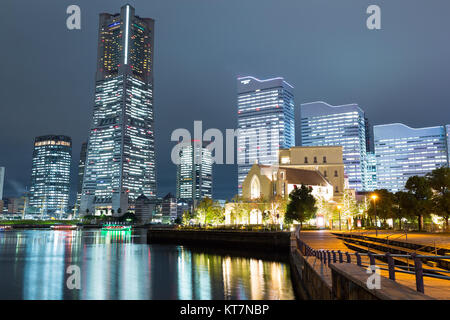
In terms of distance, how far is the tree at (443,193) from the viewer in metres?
57.5

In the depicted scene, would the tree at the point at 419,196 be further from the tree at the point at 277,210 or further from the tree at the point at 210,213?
the tree at the point at 210,213

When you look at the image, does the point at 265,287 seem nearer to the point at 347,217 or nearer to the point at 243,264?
the point at 243,264

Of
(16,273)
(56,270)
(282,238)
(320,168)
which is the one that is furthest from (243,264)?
(320,168)

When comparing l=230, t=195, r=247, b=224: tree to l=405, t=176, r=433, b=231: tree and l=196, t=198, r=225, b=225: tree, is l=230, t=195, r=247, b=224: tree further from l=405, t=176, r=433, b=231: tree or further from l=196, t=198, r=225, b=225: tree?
l=405, t=176, r=433, b=231: tree

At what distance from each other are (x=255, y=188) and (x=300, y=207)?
3114 cm

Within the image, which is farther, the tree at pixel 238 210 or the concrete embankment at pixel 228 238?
the tree at pixel 238 210

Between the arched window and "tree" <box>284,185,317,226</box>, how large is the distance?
2662 centimetres

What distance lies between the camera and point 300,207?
83688mm

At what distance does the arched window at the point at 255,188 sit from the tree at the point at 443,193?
2124 inches

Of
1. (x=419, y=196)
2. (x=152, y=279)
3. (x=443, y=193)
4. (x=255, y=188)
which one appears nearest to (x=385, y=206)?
(x=419, y=196)

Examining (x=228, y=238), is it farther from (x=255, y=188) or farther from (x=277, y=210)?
(x=255, y=188)

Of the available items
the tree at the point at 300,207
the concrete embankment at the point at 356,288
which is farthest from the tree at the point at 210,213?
the concrete embankment at the point at 356,288

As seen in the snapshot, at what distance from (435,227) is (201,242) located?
50.2 metres
